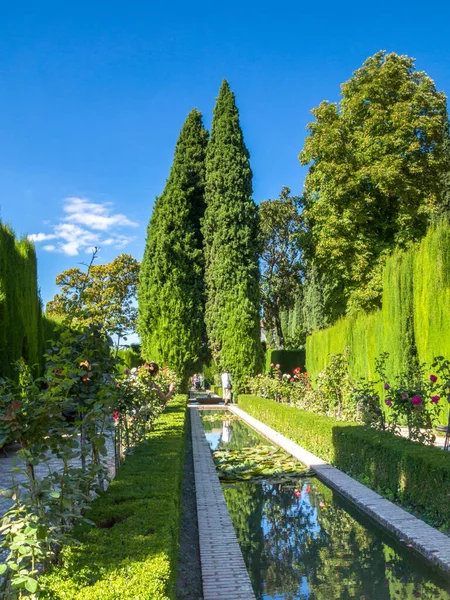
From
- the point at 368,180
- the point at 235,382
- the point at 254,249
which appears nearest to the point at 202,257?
the point at 254,249

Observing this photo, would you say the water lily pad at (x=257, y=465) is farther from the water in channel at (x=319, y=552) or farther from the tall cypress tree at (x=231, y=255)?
the tall cypress tree at (x=231, y=255)

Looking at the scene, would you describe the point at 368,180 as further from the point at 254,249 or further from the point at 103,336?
the point at 103,336

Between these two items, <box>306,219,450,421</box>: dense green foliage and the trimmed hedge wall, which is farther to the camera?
the trimmed hedge wall

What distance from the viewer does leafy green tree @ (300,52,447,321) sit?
19375mm

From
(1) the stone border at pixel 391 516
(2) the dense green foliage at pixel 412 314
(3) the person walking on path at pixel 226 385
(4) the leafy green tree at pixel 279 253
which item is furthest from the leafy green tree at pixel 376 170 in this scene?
(1) the stone border at pixel 391 516

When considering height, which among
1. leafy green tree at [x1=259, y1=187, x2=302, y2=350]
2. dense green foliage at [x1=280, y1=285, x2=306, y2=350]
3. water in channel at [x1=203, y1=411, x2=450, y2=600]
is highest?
leafy green tree at [x1=259, y1=187, x2=302, y2=350]

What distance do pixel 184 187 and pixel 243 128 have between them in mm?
3624

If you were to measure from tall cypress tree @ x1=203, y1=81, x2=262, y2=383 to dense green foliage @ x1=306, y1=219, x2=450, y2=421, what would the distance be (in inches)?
273

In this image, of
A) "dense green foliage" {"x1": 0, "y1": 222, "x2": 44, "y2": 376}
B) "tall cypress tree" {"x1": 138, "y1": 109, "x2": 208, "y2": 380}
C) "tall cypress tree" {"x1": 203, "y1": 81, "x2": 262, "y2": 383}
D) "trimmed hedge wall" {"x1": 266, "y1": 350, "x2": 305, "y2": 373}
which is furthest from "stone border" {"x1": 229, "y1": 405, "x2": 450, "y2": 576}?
"trimmed hedge wall" {"x1": 266, "y1": 350, "x2": 305, "y2": 373}

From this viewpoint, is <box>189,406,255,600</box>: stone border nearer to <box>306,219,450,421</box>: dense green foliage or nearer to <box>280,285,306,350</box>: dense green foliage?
<box>306,219,450,421</box>: dense green foliage

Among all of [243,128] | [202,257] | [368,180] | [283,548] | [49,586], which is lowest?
[283,548]

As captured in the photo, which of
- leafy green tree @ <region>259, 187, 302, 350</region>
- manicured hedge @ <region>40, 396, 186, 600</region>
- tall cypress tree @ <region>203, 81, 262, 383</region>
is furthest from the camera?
leafy green tree @ <region>259, 187, 302, 350</region>

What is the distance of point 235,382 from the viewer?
76.8ft

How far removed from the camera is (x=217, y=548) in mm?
4734
